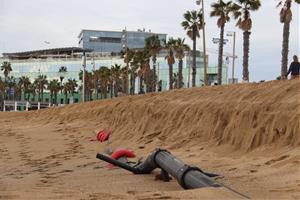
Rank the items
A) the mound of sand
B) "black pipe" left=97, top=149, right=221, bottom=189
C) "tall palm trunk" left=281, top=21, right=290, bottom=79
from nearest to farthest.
Answer: "black pipe" left=97, top=149, right=221, bottom=189, the mound of sand, "tall palm trunk" left=281, top=21, right=290, bottom=79

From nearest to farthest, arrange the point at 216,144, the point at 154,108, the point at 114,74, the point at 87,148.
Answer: the point at 216,144
the point at 87,148
the point at 154,108
the point at 114,74

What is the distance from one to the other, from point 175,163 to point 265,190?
6.57 ft

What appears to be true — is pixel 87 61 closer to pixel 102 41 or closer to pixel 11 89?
pixel 11 89

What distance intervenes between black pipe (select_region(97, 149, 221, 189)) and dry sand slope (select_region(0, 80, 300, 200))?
0.88 feet

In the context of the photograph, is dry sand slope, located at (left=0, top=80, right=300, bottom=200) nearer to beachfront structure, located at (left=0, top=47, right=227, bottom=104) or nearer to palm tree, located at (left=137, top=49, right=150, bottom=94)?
palm tree, located at (left=137, top=49, right=150, bottom=94)

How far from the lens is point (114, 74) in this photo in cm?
8688

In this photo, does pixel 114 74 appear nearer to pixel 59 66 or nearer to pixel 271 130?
pixel 59 66

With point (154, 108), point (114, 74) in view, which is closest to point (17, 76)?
point (114, 74)

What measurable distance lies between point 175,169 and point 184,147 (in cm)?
587

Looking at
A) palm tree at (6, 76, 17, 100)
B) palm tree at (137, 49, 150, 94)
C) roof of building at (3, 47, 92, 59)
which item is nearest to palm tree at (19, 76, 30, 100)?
palm tree at (6, 76, 17, 100)

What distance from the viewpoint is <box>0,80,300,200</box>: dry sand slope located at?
8398mm

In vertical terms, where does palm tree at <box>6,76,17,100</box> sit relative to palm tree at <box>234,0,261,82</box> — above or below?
below

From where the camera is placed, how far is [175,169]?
29.8ft

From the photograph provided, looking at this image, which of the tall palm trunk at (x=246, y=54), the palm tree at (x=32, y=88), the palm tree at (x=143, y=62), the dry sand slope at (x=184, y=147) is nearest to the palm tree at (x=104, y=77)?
the palm tree at (x=143, y=62)
